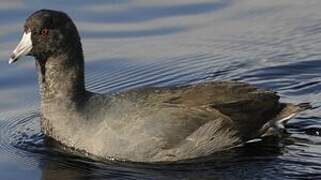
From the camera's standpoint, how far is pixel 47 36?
10.2m

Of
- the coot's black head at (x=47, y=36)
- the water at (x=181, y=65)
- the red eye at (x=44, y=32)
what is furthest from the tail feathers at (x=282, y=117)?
the red eye at (x=44, y=32)

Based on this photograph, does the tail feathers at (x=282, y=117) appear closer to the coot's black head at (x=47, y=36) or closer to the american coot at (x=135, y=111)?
the american coot at (x=135, y=111)

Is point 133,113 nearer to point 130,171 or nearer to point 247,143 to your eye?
point 130,171

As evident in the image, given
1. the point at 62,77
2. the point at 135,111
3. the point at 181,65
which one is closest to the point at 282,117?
the point at 135,111

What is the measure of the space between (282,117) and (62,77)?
202 centimetres

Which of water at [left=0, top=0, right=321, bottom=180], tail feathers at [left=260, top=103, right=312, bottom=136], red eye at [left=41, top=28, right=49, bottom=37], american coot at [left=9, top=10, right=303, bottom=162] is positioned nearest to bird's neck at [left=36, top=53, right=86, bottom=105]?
american coot at [left=9, top=10, right=303, bottom=162]

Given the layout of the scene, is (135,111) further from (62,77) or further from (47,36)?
(47,36)

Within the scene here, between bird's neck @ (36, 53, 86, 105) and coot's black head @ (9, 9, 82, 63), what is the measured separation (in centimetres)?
7

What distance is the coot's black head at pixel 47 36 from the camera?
33.1ft

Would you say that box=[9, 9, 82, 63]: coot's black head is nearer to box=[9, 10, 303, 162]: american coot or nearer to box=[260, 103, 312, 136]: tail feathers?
box=[9, 10, 303, 162]: american coot

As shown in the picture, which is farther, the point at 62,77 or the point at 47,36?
the point at 62,77

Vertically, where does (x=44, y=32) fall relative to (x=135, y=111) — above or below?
above

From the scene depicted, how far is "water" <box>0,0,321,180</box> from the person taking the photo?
9.78 m

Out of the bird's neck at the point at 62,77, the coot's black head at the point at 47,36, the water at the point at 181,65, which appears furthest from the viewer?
the bird's neck at the point at 62,77
